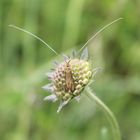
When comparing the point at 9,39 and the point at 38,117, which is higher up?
the point at 9,39

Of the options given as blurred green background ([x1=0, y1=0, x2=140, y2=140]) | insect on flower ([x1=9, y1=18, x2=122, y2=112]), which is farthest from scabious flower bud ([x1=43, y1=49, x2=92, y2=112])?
blurred green background ([x1=0, y1=0, x2=140, y2=140])

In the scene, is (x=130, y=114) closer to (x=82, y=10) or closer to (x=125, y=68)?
(x=125, y=68)

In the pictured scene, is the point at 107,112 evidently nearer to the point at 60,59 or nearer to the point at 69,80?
the point at 69,80

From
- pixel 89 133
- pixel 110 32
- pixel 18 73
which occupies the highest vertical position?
pixel 110 32

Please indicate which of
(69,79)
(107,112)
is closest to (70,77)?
(69,79)

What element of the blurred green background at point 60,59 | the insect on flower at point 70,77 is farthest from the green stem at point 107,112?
the blurred green background at point 60,59

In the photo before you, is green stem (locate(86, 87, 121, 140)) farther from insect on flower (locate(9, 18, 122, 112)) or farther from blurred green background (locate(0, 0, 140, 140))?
blurred green background (locate(0, 0, 140, 140))

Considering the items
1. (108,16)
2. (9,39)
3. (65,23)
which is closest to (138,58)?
(108,16)
